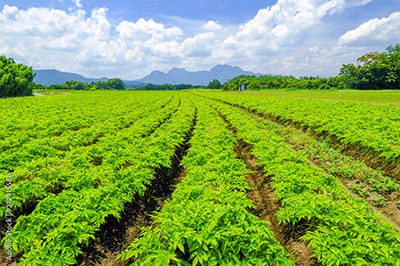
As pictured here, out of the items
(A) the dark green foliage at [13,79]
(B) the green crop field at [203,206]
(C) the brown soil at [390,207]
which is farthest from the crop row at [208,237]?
(A) the dark green foliage at [13,79]

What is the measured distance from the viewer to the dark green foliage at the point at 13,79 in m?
50.5

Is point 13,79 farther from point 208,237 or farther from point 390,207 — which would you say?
point 390,207

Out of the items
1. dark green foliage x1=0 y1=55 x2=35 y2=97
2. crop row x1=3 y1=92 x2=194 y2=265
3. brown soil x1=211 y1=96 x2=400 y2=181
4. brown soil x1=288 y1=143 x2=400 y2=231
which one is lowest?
brown soil x1=288 y1=143 x2=400 y2=231

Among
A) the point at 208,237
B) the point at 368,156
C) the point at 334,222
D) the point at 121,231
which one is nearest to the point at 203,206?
the point at 208,237

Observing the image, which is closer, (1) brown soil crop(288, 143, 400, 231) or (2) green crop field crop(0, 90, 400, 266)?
(2) green crop field crop(0, 90, 400, 266)

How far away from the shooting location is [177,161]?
29.3 ft

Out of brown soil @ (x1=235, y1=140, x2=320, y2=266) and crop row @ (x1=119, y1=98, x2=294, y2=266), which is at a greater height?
crop row @ (x1=119, y1=98, x2=294, y2=266)

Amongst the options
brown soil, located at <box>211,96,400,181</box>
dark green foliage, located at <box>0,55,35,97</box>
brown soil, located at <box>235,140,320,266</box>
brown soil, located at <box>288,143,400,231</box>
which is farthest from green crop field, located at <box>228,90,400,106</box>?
dark green foliage, located at <box>0,55,35,97</box>

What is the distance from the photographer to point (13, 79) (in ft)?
176

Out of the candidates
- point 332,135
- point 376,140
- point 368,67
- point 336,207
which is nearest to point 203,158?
point 336,207

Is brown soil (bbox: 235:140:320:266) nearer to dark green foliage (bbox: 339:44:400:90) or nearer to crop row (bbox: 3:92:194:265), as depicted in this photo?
crop row (bbox: 3:92:194:265)

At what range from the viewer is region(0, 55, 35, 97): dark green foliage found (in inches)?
1986

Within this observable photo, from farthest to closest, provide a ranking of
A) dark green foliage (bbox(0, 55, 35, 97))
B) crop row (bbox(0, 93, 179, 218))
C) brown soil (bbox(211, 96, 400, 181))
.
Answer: dark green foliage (bbox(0, 55, 35, 97))
brown soil (bbox(211, 96, 400, 181))
crop row (bbox(0, 93, 179, 218))

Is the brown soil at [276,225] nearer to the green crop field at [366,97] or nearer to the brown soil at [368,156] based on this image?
the brown soil at [368,156]
